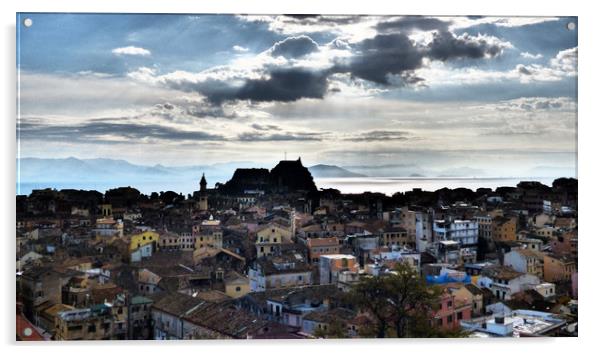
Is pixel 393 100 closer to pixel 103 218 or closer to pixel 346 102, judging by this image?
pixel 346 102

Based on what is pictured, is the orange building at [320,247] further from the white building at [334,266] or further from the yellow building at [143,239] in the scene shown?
the yellow building at [143,239]

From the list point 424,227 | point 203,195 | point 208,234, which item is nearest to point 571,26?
point 424,227

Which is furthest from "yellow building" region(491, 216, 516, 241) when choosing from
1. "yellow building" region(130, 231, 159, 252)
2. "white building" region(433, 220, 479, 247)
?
"yellow building" region(130, 231, 159, 252)

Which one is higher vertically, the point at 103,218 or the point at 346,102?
the point at 346,102

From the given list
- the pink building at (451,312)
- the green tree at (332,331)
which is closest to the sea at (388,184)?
the pink building at (451,312)

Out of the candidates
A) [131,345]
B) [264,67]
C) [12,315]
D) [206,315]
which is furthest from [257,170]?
[12,315]

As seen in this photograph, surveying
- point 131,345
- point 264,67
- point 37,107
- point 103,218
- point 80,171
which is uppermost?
point 264,67
